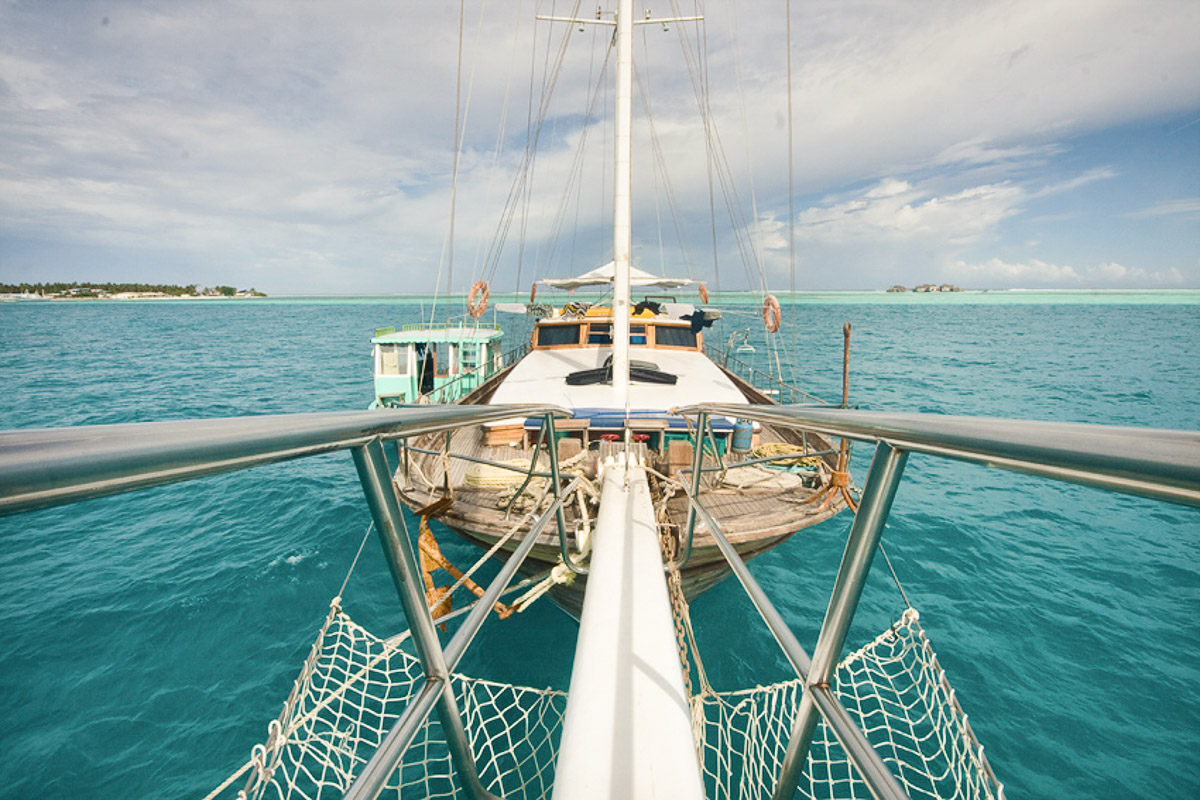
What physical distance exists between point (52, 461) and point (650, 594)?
1.89 meters

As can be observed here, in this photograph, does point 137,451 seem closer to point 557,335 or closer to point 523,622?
point 523,622

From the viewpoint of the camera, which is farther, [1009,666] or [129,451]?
[1009,666]

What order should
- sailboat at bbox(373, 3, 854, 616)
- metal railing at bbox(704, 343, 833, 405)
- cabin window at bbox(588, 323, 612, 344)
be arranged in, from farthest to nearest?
1. cabin window at bbox(588, 323, 612, 344)
2. metal railing at bbox(704, 343, 833, 405)
3. sailboat at bbox(373, 3, 854, 616)

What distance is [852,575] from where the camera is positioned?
4.12ft

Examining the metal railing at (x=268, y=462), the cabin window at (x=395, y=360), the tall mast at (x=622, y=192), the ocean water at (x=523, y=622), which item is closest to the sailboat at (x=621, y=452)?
the tall mast at (x=622, y=192)

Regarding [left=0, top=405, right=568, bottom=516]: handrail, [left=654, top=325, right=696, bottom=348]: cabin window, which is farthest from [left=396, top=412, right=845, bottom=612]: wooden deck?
[left=654, top=325, right=696, bottom=348]: cabin window

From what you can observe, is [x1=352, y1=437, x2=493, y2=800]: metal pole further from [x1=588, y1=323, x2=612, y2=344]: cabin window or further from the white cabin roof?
[x1=588, y1=323, x2=612, y2=344]: cabin window

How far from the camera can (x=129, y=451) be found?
56 cm

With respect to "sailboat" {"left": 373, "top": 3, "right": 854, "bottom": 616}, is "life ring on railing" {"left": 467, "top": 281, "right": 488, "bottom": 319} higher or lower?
higher

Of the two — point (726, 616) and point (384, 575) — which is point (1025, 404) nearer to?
point (726, 616)

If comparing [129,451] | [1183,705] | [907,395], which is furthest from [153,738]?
[907,395]

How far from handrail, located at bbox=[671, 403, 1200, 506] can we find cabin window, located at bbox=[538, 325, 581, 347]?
10.4m

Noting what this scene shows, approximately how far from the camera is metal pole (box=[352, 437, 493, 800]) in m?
→ 1.15

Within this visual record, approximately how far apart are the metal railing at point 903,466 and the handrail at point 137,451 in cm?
106
